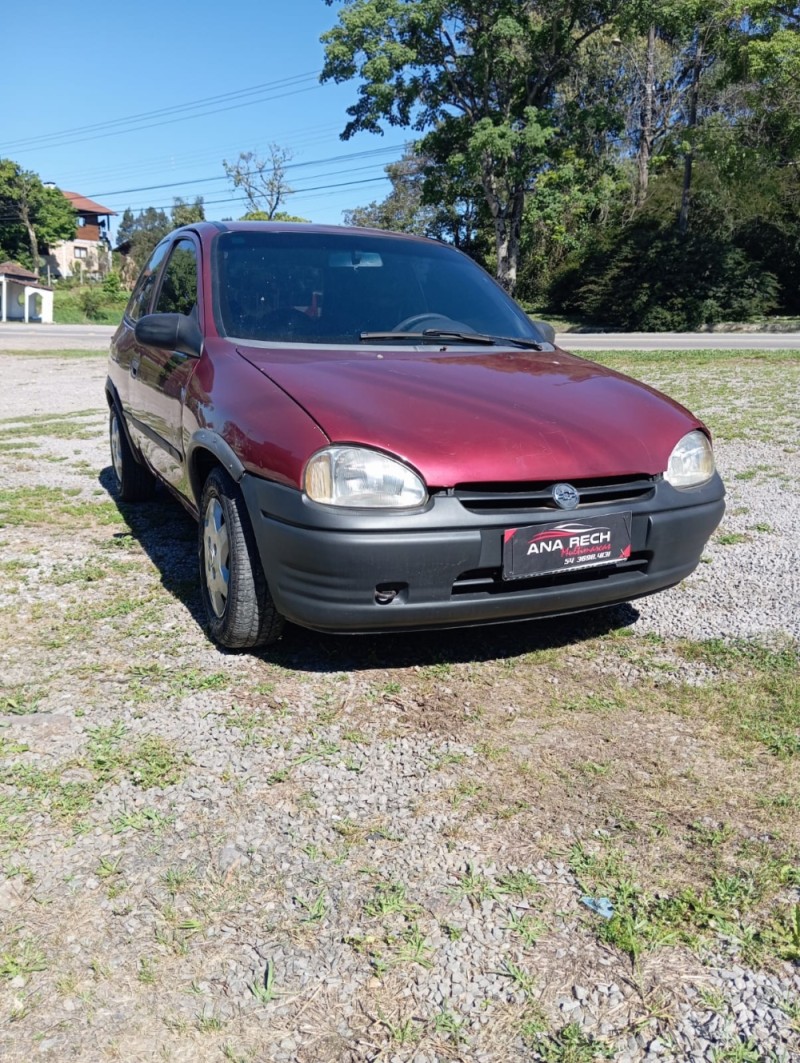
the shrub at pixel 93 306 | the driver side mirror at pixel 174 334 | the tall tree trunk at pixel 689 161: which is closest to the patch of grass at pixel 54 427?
the driver side mirror at pixel 174 334

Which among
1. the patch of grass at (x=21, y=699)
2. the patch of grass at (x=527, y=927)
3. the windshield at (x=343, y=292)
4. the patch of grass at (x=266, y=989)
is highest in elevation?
the windshield at (x=343, y=292)

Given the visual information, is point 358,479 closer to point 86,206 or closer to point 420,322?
point 420,322

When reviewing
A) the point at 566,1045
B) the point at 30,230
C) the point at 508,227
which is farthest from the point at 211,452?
the point at 30,230

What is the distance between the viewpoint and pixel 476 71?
30891 mm

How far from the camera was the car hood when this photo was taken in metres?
2.78

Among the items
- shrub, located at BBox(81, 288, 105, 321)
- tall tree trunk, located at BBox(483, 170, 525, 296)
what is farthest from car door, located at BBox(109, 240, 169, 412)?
shrub, located at BBox(81, 288, 105, 321)

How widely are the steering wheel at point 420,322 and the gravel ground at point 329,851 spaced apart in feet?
4.61

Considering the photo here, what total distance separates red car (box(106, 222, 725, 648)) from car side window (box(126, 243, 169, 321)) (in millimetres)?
1041

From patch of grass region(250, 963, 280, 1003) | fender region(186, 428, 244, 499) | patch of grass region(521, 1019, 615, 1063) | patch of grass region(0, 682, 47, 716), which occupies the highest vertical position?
fender region(186, 428, 244, 499)

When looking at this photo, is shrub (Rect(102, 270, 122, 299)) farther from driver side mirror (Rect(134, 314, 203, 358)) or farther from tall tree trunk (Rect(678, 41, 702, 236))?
driver side mirror (Rect(134, 314, 203, 358))

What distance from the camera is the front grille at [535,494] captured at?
9.14 feet

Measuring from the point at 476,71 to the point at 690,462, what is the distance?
3197 centimetres

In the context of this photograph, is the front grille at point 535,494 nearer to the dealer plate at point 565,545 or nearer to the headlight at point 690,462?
the dealer plate at point 565,545

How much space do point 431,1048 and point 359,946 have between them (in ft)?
0.95
